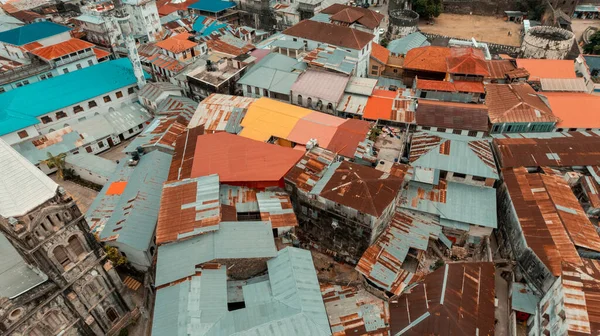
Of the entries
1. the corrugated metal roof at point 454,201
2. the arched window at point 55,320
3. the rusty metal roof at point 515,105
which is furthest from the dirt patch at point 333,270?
the rusty metal roof at point 515,105

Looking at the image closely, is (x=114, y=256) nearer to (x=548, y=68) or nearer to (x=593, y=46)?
(x=548, y=68)

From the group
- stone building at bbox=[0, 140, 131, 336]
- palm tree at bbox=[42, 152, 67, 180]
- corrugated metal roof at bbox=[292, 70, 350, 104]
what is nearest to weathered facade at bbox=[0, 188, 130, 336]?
stone building at bbox=[0, 140, 131, 336]

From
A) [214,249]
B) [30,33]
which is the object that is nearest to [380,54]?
[214,249]

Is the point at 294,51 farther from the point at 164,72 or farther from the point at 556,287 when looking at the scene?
the point at 556,287

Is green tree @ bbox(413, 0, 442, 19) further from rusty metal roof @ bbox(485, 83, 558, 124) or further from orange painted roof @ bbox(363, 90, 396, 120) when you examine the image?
orange painted roof @ bbox(363, 90, 396, 120)

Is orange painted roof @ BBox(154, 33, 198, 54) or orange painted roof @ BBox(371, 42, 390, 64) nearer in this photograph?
orange painted roof @ BBox(371, 42, 390, 64)

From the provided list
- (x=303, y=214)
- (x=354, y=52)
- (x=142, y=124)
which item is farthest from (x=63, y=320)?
(x=354, y=52)
